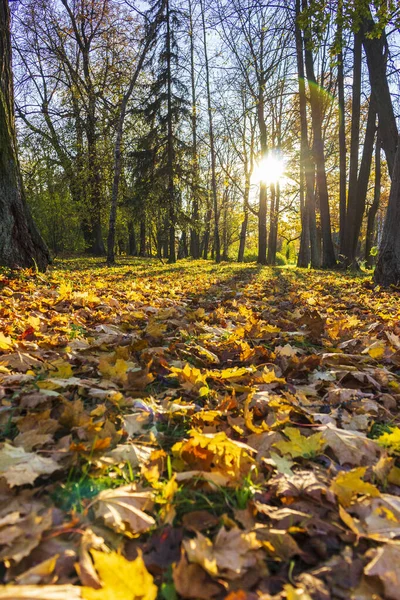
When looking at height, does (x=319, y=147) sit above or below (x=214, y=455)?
above

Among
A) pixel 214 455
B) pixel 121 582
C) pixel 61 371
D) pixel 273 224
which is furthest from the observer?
pixel 273 224

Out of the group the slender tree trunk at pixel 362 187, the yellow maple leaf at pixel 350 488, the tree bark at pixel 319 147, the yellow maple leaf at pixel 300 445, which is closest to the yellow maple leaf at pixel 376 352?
the yellow maple leaf at pixel 300 445

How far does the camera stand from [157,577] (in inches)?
34.0

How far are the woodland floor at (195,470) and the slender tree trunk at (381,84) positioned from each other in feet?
22.3

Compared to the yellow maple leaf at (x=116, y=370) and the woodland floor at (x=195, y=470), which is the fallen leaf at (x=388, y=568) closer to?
the woodland floor at (x=195, y=470)

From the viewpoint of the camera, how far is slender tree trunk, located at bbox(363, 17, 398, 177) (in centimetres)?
711

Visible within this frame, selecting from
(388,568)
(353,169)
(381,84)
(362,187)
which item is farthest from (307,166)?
(388,568)

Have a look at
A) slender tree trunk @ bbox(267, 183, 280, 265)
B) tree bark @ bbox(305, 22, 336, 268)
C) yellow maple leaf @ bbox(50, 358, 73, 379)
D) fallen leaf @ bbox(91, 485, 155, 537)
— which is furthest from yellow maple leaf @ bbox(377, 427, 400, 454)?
slender tree trunk @ bbox(267, 183, 280, 265)

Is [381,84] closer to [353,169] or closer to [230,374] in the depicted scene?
[353,169]

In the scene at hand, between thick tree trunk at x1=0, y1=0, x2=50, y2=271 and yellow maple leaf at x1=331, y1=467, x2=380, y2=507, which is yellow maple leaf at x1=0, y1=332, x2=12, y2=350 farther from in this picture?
thick tree trunk at x1=0, y1=0, x2=50, y2=271

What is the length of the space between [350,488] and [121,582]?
0.74m

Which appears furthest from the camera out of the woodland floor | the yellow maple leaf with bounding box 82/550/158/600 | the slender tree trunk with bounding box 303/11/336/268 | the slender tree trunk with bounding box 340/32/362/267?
the slender tree trunk with bounding box 303/11/336/268

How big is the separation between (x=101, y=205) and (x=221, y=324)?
1484 cm

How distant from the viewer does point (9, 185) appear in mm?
5117
